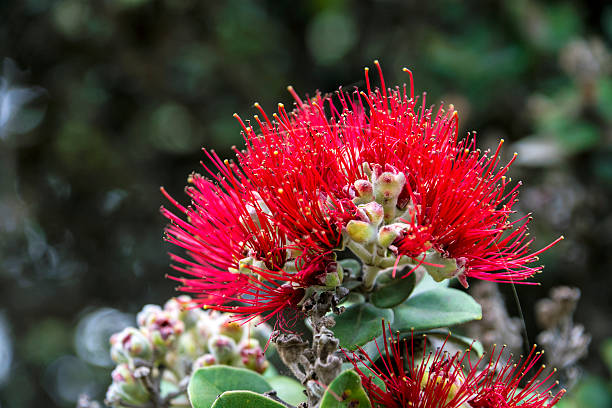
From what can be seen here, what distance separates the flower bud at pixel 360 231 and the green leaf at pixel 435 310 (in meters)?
0.21

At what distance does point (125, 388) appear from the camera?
4.73 ft

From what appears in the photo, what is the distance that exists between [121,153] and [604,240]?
3503 mm

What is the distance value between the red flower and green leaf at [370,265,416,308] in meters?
0.08

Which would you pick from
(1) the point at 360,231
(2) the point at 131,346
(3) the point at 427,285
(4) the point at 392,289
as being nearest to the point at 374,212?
(1) the point at 360,231

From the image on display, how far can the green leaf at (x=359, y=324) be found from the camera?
1177 millimetres

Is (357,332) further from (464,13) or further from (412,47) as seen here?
(464,13)

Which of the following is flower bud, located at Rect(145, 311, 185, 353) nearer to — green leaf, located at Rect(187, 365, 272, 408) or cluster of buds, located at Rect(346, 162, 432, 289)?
green leaf, located at Rect(187, 365, 272, 408)

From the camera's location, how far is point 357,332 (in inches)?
47.1

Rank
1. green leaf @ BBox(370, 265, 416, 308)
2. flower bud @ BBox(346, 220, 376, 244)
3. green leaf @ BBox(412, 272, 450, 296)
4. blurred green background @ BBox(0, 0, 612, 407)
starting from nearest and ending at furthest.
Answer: flower bud @ BBox(346, 220, 376, 244) < green leaf @ BBox(370, 265, 416, 308) < green leaf @ BBox(412, 272, 450, 296) < blurred green background @ BBox(0, 0, 612, 407)

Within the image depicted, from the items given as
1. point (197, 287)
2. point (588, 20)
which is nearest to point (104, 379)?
point (197, 287)

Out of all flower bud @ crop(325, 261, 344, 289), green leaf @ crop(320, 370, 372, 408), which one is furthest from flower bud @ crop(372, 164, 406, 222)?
green leaf @ crop(320, 370, 372, 408)

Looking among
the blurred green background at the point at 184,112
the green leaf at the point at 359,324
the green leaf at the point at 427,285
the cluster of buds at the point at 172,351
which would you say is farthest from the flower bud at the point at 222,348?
the blurred green background at the point at 184,112

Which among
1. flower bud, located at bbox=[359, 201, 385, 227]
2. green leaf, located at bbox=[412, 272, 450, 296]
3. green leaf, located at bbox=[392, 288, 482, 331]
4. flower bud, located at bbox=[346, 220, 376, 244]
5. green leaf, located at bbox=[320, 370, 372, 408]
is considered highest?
flower bud, located at bbox=[359, 201, 385, 227]

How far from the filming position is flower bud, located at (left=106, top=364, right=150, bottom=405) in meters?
1.44
